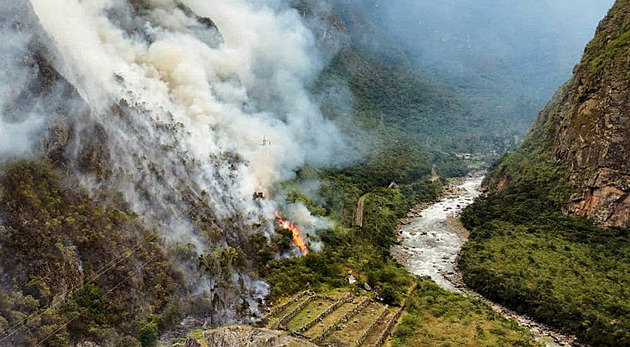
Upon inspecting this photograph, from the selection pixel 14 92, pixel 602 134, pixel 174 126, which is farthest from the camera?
pixel 602 134

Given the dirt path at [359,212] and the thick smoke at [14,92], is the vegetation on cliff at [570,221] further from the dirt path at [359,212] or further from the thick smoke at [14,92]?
the thick smoke at [14,92]

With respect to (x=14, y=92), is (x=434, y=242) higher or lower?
lower

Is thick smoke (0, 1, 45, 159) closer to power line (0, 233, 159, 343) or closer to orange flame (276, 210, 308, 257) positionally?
power line (0, 233, 159, 343)

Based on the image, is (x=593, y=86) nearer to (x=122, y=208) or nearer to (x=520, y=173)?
(x=520, y=173)

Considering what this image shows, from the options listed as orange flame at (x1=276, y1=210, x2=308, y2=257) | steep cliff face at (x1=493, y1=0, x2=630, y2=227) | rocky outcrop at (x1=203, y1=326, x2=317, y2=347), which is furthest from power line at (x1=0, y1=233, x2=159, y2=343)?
steep cliff face at (x1=493, y1=0, x2=630, y2=227)

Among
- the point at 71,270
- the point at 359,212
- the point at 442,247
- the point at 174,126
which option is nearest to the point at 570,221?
the point at 442,247

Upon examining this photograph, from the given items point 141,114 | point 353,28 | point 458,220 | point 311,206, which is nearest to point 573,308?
point 311,206

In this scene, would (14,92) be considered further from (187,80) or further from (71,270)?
(187,80)
